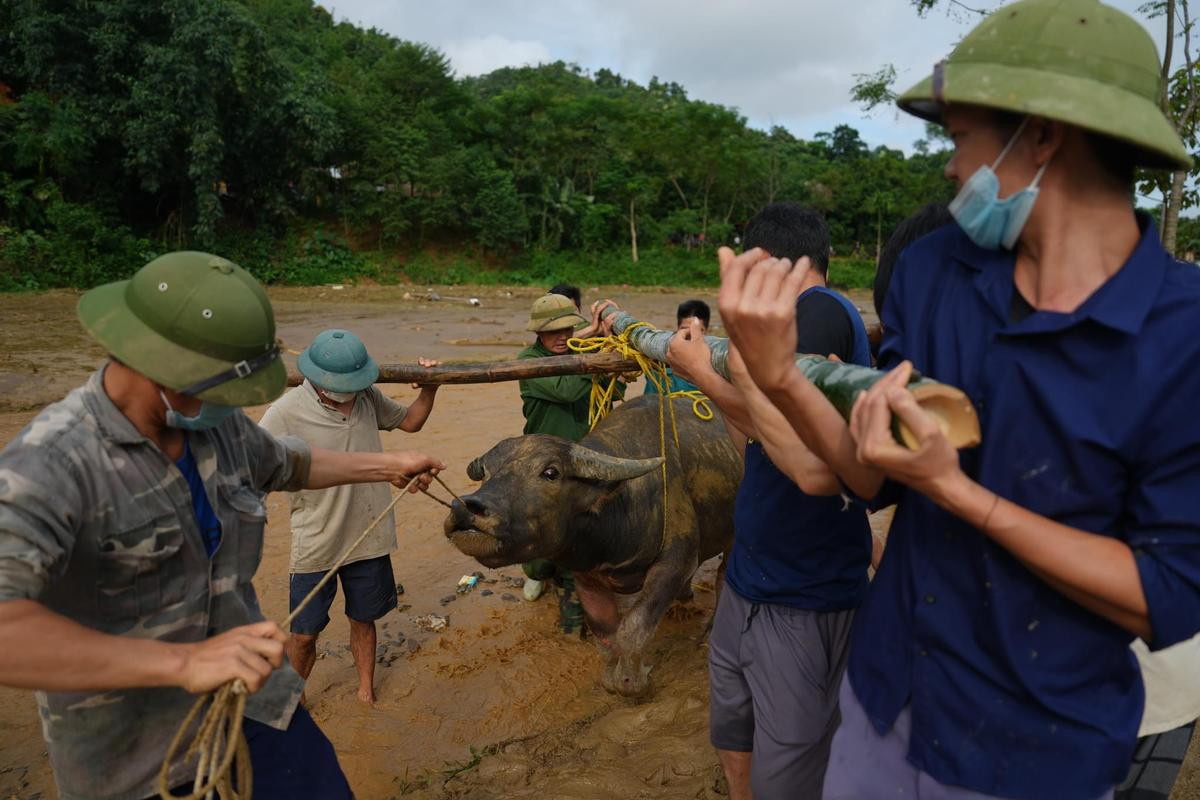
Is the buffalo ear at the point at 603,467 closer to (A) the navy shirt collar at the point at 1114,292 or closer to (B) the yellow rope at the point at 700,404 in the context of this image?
(B) the yellow rope at the point at 700,404

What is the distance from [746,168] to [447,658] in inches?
1609

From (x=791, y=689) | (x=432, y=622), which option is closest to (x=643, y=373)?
(x=791, y=689)

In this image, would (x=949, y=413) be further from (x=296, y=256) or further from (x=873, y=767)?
(x=296, y=256)

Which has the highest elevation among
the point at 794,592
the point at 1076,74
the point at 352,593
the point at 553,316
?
the point at 1076,74

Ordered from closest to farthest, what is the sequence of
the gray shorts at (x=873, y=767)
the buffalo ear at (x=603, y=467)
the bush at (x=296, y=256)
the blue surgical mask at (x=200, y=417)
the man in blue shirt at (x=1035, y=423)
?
the man in blue shirt at (x=1035, y=423)
the gray shorts at (x=873, y=767)
the blue surgical mask at (x=200, y=417)
the buffalo ear at (x=603, y=467)
the bush at (x=296, y=256)

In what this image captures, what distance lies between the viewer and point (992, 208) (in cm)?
155

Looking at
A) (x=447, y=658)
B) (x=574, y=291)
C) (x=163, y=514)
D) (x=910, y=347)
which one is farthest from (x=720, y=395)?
(x=574, y=291)

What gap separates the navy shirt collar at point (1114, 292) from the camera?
138 centimetres

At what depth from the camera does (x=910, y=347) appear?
1774mm

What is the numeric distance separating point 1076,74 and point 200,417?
7.65 feet

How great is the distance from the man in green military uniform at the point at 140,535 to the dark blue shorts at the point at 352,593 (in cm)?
195

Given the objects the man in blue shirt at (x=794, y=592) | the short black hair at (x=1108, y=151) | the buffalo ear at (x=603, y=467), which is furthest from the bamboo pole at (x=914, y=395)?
the buffalo ear at (x=603, y=467)

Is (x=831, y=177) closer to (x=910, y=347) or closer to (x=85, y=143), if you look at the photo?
(x=85, y=143)

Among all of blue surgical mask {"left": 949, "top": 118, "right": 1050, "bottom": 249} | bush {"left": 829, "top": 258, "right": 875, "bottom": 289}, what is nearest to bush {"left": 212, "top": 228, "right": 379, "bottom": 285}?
bush {"left": 829, "top": 258, "right": 875, "bottom": 289}
